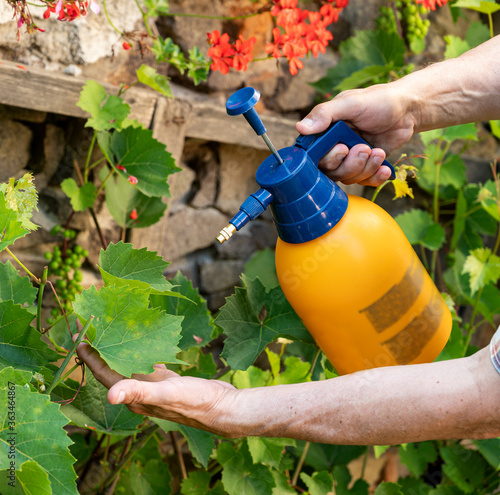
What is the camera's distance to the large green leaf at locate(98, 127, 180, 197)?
1081mm

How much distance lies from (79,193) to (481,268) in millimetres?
982

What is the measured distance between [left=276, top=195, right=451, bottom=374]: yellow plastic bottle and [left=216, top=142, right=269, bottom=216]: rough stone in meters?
0.75

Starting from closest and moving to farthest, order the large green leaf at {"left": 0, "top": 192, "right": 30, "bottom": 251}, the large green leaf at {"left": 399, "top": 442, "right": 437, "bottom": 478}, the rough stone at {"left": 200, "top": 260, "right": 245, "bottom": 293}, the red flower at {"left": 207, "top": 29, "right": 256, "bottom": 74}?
the large green leaf at {"left": 0, "top": 192, "right": 30, "bottom": 251}
the red flower at {"left": 207, "top": 29, "right": 256, "bottom": 74}
the large green leaf at {"left": 399, "top": 442, "right": 437, "bottom": 478}
the rough stone at {"left": 200, "top": 260, "right": 245, "bottom": 293}

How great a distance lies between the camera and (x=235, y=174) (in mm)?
1510

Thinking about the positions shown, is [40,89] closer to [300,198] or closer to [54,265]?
[54,265]

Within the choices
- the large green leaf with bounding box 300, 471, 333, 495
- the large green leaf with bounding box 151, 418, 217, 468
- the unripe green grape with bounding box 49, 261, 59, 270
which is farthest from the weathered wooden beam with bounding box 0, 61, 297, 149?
the large green leaf with bounding box 300, 471, 333, 495

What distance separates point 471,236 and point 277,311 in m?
1.13

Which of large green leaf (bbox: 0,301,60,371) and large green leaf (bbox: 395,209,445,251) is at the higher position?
large green leaf (bbox: 0,301,60,371)

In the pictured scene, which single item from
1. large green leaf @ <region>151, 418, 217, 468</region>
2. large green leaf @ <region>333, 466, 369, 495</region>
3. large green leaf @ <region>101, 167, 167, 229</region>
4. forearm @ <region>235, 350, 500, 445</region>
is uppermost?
forearm @ <region>235, 350, 500, 445</region>

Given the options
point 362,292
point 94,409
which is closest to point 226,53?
point 362,292

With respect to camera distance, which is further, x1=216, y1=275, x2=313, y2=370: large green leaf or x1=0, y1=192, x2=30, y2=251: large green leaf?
x1=216, y1=275, x2=313, y2=370: large green leaf

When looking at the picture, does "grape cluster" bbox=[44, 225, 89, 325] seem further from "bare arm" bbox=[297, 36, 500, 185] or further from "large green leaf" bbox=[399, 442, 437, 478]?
"large green leaf" bbox=[399, 442, 437, 478]

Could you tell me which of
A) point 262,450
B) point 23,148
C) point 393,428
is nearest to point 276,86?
Result: point 23,148

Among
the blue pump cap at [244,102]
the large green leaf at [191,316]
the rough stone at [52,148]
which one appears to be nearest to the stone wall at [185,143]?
the rough stone at [52,148]
